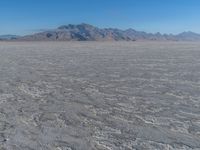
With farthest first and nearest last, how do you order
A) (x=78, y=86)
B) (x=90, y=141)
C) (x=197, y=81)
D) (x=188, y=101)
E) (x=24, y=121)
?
(x=197, y=81)
(x=78, y=86)
(x=188, y=101)
(x=24, y=121)
(x=90, y=141)

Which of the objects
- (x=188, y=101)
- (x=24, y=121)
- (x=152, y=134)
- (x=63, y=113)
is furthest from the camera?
(x=188, y=101)

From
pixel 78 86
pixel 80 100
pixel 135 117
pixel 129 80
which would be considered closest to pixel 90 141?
pixel 135 117

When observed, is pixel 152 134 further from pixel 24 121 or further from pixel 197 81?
pixel 197 81

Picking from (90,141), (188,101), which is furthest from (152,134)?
(188,101)

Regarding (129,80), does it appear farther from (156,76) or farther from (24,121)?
(24,121)

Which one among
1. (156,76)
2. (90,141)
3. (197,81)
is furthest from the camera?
(156,76)

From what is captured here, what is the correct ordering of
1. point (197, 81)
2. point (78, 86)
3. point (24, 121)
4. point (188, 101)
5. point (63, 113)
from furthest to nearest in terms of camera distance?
Answer: point (197, 81)
point (78, 86)
point (188, 101)
point (63, 113)
point (24, 121)

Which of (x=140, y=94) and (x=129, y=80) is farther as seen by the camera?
(x=129, y=80)

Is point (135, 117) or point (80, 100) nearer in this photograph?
point (135, 117)
